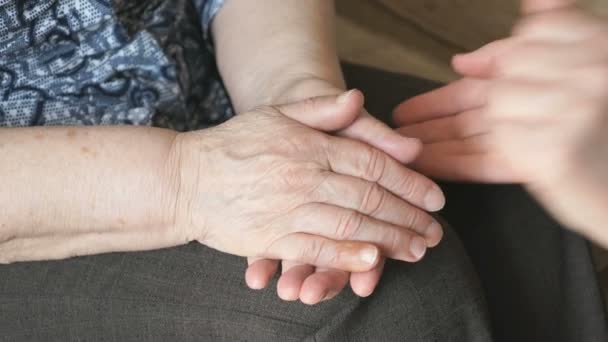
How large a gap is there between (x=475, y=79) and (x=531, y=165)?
36 centimetres

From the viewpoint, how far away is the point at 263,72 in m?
0.91

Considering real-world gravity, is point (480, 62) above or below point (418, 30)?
above

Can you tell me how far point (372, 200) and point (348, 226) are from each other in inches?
1.6

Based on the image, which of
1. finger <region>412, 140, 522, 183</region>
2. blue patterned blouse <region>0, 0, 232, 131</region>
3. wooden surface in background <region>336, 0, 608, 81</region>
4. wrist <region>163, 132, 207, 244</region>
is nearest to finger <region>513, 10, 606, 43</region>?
finger <region>412, 140, 522, 183</region>

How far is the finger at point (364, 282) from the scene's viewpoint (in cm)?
70

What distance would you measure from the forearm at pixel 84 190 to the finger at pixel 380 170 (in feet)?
0.59

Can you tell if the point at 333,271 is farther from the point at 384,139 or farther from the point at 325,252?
the point at 384,139

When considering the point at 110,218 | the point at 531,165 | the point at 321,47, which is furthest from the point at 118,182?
the point at 531,165

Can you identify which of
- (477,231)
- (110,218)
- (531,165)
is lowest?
(477,231)

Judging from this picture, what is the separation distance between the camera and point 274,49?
906 millimetres

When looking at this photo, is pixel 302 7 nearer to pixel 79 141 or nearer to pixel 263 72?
pixel 263 72

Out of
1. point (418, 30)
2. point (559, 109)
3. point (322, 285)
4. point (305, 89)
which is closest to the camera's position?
point (559, 109)

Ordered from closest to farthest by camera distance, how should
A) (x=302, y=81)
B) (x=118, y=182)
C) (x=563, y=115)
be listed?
1. (x=563, y=115)
2. (x=118, y=182)
3. (x=302, y=81)

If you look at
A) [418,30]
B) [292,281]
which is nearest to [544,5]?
[292,281]
